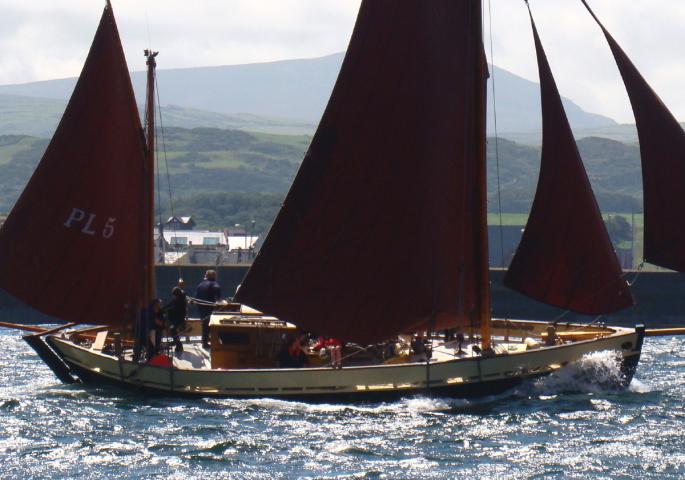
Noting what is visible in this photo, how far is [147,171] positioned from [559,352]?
12714 millimetres

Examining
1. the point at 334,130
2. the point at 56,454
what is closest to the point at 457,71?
the point at 334,130

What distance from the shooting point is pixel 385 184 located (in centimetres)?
3941

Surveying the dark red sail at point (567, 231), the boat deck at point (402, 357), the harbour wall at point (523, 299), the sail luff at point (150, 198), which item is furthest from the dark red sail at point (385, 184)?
the harbour wall at point (523, 299)

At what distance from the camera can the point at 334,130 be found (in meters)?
39.5

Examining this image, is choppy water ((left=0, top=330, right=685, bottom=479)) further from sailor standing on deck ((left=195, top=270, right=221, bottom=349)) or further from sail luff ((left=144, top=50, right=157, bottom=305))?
sailor standing on deck ((left=195, top=270, right=221, bottom=349))

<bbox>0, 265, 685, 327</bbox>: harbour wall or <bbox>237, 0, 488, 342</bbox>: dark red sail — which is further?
<bbox>0, 265, 685, 327</bbox>: harbour wall

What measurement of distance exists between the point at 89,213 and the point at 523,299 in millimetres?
46080

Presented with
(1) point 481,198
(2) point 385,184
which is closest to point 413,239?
(2) point 385,184

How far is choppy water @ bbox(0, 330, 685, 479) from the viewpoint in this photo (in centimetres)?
3028

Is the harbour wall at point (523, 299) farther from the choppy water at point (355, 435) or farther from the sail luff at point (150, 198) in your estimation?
the sail luff at point (150, 198)

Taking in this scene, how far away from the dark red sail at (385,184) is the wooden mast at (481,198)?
0.18 ft

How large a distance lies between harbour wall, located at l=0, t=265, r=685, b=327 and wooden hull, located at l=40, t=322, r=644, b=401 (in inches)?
1631

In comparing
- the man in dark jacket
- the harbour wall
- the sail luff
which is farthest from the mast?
the harbour wall

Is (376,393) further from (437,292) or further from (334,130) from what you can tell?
(334,130)
